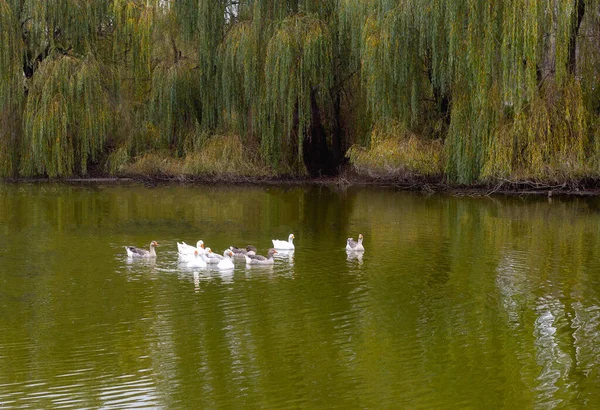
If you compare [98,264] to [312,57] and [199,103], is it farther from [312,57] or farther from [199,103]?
[199,103]

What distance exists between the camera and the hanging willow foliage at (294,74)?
2783 cm

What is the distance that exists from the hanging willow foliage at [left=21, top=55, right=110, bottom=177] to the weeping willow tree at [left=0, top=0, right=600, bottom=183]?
52 millimetres

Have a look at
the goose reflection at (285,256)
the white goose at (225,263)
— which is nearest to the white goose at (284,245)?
the goose reflection at (285,256)

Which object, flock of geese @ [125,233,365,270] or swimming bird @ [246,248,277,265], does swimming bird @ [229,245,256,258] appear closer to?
flock of geese @ [125,233,365,270]

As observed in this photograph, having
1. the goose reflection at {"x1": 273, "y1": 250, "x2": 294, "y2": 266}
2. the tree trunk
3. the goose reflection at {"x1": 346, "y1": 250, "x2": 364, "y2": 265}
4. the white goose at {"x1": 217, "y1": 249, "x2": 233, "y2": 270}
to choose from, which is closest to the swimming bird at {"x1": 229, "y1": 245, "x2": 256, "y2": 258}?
the goose reflection at {"x1": 273, "y1": 250, "x2": 294, "y2": 266}

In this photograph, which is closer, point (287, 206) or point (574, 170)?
point (574, 170)

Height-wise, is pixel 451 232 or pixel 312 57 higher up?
pixel 312 57

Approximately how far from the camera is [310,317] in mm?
10594

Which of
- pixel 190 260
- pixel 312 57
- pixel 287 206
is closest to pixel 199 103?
pixel 312 57

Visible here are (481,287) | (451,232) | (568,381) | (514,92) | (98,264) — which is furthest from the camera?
(514,92)

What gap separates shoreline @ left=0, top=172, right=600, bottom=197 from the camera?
79.0 ft

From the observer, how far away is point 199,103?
31219mm

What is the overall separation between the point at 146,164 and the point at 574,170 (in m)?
15.0

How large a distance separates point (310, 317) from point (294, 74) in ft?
60.9
